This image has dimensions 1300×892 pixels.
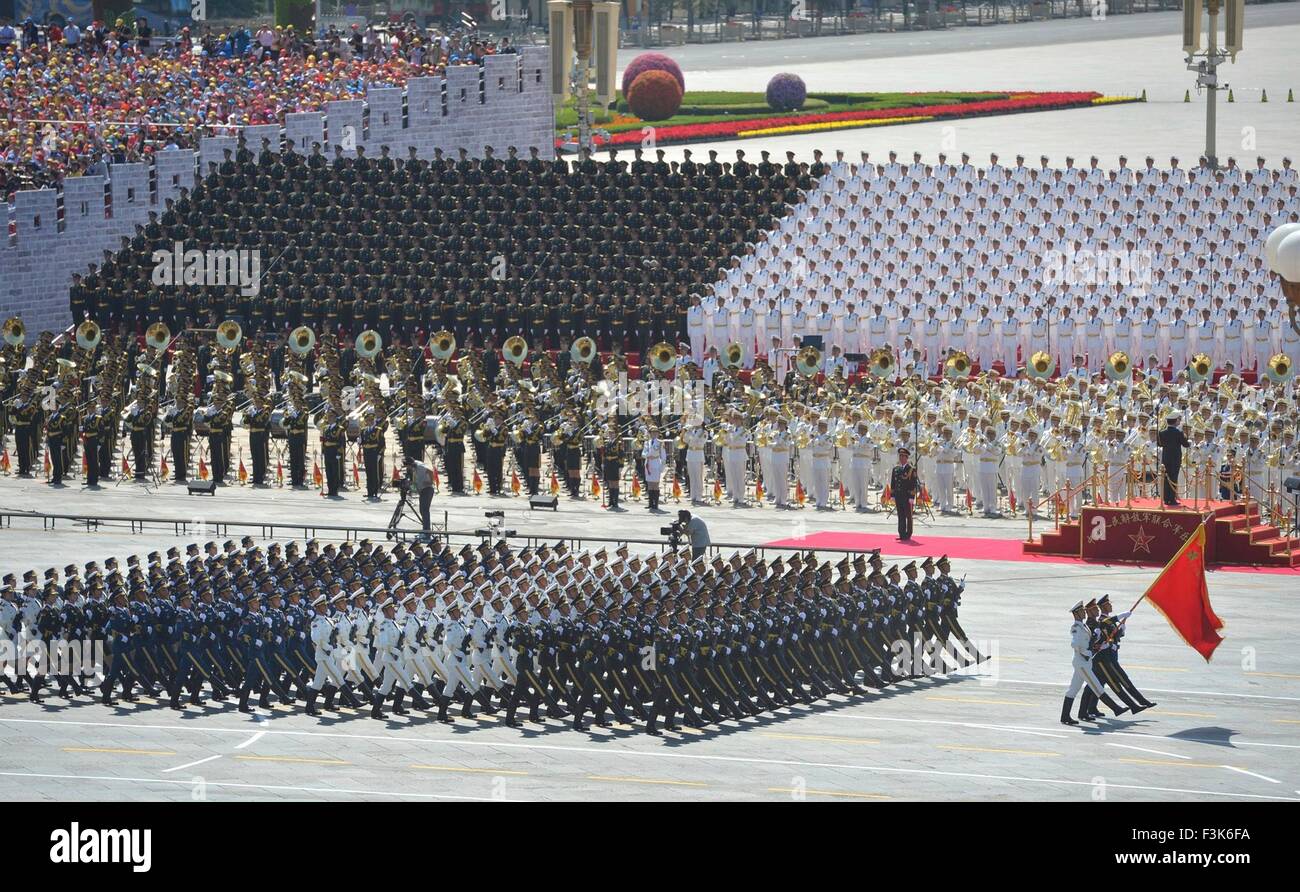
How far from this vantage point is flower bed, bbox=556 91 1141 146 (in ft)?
215

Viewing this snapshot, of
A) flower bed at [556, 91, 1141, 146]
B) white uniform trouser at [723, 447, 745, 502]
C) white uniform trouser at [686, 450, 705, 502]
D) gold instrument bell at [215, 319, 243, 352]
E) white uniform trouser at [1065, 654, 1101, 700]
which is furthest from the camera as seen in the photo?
flower bed at [556, 91, 1141, 146]

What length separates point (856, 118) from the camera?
67.1 m

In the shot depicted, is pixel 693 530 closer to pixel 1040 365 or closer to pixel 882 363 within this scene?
pixel 882 363

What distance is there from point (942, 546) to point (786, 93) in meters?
37.2

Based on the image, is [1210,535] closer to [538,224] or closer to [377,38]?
[538,224]

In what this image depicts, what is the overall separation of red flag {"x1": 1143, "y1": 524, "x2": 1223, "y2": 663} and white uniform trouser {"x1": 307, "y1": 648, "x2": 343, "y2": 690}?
8836mm

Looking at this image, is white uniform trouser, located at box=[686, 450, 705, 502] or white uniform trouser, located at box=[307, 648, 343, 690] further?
white uniform trouser, located at box=[686, 450, 705, 502]

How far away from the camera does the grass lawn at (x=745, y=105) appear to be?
6944 centimetres

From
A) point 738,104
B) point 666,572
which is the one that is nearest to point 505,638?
point 666,572

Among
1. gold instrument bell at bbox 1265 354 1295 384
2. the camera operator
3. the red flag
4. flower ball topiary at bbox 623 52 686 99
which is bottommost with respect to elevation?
the red flag

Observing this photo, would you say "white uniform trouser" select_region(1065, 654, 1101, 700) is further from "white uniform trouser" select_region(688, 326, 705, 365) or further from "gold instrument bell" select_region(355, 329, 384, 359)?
"gold instrument bell" select_region(355, 329, 384, 359)

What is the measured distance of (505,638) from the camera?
86.2 ft

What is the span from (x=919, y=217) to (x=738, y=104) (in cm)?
2556

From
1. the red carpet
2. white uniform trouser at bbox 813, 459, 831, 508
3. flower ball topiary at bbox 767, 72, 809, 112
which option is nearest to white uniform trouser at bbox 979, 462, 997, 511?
the red carpet
